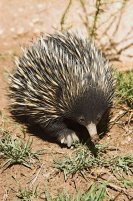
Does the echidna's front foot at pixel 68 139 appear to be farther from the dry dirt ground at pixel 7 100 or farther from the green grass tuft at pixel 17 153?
the green grass tuft at pixel 17 153

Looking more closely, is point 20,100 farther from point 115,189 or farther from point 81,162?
point 115,189

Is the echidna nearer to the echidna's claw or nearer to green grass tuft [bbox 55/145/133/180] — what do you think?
the echidna's claw

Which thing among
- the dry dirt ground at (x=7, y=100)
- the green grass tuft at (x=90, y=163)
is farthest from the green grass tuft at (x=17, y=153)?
the green grass tuft at (x=90, y=163)

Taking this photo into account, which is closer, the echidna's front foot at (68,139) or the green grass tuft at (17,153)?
the green grass tuft at (17,153)

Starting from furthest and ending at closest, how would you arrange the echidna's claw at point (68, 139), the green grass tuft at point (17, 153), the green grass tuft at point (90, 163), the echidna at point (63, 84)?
the echidna's claw at point (68, 139) → the green grass tuft at point (17, 153) → the green grass tuft at point (90, 163) → the echidna at point (63, 84)

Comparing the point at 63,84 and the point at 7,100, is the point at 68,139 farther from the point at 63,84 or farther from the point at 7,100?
the point at 7,100

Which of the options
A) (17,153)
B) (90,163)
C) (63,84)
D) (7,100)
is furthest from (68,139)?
(7,100)

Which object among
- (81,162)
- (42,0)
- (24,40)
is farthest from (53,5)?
(81,162)
